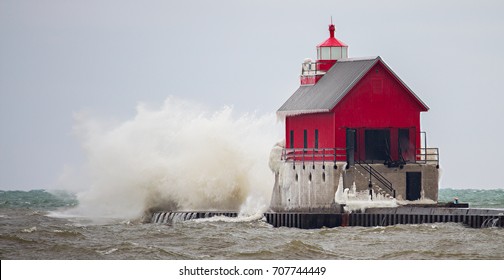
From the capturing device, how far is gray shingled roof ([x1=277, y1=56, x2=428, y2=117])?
50281mm

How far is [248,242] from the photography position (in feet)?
144

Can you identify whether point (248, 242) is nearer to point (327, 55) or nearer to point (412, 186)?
point (412, 186)

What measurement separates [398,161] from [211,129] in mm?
12503

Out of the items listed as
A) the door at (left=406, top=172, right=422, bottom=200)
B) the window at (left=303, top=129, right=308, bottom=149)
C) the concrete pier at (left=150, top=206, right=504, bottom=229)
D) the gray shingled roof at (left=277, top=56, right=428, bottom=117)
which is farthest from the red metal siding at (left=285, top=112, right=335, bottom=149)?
the door at (left=406, top=172, right=422, bottom=200)

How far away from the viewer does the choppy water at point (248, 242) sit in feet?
132

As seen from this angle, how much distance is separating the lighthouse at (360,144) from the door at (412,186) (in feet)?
0.12

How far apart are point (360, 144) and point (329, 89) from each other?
104 inches

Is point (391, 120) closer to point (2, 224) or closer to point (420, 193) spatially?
point (420, 193)

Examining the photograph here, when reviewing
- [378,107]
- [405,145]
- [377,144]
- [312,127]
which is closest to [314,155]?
[312,127]

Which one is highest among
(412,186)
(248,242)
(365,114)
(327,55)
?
(327,55)

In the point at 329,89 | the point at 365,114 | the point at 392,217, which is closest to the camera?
the point at 392,217
